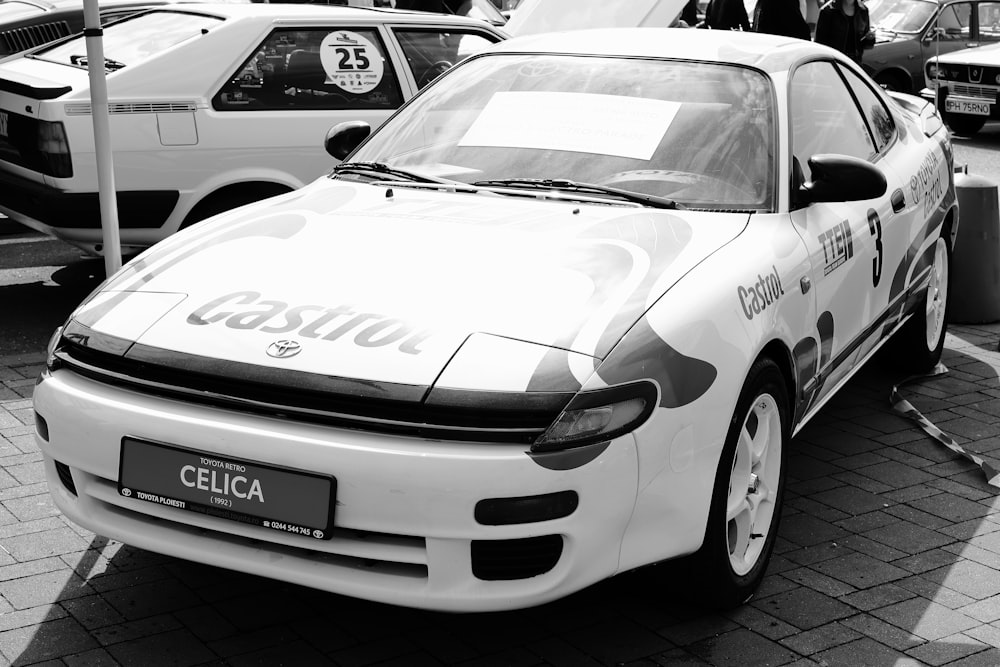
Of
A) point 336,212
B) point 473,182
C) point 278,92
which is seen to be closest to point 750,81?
point 473,182

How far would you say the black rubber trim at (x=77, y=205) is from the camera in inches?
229

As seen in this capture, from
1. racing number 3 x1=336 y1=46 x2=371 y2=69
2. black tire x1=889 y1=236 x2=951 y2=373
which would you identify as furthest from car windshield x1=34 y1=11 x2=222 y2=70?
black tire x1=889 y1=236 x2=951 y2=373

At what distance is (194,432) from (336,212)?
1.11 metres

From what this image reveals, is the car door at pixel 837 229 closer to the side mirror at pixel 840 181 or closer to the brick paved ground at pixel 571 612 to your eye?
the side mirror at pixel 840 181

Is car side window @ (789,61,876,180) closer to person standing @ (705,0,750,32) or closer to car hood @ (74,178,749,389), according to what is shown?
car hood @ (74,178,749,389)

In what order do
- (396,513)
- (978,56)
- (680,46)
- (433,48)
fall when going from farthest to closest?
(978,56) < (433,48) < (680,46) < (396,513)

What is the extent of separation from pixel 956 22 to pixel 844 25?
11.8ft

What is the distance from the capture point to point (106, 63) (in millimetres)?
6238

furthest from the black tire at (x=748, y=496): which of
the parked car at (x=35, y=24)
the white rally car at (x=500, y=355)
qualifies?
the parked car at (x=35, y=24)

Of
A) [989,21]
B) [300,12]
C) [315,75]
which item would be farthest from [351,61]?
[989,21]

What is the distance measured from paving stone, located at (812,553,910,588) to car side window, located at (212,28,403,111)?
393 cm

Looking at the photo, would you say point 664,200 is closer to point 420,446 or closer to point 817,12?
point 420,446

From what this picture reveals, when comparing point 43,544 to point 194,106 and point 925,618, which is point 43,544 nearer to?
point 925,618

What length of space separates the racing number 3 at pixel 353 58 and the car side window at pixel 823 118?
113 inches
